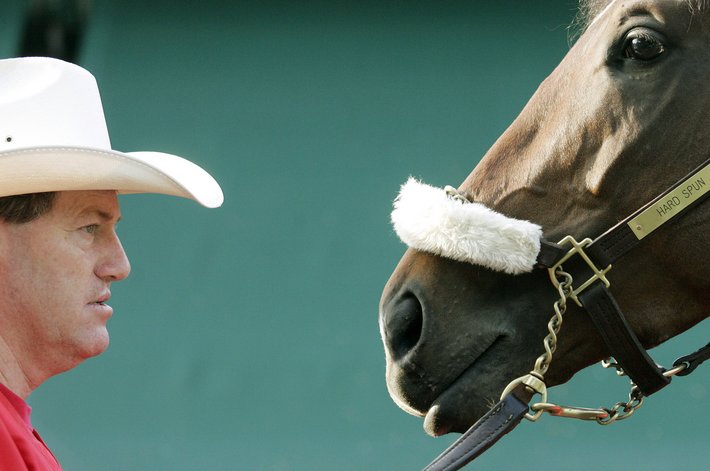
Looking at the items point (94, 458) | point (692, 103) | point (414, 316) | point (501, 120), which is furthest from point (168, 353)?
point (692, 103)

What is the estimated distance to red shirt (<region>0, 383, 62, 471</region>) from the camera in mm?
1518

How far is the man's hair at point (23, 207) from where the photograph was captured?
169 centimetres

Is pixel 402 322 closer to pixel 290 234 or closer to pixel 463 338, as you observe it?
pixel 463 338

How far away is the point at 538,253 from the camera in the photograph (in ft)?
6.85

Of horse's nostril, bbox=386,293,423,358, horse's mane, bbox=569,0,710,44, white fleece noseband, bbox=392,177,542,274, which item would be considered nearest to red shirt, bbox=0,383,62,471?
horse's nostril, bbox=386,293,423,358

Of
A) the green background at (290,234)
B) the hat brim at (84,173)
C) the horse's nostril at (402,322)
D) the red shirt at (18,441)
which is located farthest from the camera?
the green background at (290,234)

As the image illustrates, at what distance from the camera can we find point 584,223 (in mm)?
2119

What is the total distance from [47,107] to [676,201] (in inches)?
47.1

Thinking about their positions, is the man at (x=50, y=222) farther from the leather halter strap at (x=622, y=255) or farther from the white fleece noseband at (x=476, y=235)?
the leather halter strap at (x=622, y=255)

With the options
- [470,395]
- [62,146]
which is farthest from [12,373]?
[470,395]

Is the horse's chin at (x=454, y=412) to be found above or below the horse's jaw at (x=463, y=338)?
below

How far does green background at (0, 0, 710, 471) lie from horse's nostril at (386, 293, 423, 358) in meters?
2.48

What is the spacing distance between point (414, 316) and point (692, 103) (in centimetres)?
70

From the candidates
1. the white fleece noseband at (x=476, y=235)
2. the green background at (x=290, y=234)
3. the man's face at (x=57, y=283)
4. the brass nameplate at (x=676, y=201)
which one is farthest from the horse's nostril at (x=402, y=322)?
the green background at (x=290, y=234)
